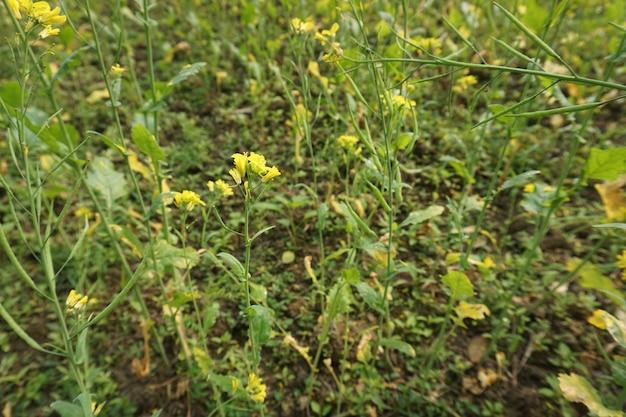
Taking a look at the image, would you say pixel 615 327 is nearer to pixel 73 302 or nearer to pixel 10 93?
pixel 73 302

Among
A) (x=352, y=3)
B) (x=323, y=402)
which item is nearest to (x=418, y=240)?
(x=323, y=402)

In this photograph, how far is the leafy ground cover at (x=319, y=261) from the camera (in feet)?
3.85

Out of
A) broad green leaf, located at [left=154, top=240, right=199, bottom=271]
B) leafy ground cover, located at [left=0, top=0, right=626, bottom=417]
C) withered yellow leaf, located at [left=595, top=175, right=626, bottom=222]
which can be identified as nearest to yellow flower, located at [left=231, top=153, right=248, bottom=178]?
leafy ground cover, located at [left=0, top=0, right=626, bottom=417]

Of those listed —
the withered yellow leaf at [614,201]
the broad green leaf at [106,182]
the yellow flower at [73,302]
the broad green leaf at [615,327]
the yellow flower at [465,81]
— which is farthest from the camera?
the yellow flower at [465,81]

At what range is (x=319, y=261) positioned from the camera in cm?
196

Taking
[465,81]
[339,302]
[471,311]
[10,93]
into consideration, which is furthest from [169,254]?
[465,81]

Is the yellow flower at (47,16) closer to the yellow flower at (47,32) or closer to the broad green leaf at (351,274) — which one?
the yellow flower at (47,32)

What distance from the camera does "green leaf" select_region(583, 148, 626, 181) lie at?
119 cm

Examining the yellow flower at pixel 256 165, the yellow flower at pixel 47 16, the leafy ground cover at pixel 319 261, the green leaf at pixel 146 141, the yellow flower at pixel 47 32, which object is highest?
the yellow flower at pixel 47 16

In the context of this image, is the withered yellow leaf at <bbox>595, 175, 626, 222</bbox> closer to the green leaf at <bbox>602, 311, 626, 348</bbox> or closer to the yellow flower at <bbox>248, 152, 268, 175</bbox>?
the green leaf at <bbox>602, 311, 626, 348</bbox>

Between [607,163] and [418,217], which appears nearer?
[607,163]

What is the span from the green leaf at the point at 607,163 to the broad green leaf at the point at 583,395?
59 centimetres

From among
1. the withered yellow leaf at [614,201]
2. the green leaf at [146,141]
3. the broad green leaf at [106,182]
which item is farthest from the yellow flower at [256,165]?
the withered yellow leaf at [614,201]

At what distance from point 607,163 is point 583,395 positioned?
26.0 inches
